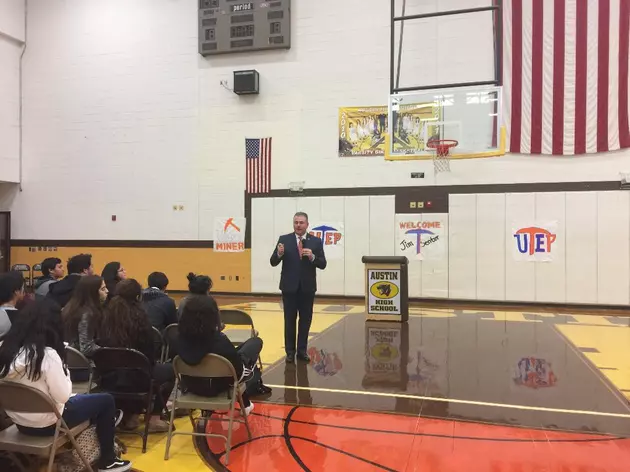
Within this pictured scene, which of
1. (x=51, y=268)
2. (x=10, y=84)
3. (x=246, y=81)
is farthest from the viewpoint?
(x=10, y=84)

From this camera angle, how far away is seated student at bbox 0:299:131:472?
2568mm

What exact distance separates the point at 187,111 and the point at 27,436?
11.5 meters

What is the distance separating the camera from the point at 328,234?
12148 millimetres

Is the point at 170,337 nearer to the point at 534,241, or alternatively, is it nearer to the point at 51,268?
the point at 51,268

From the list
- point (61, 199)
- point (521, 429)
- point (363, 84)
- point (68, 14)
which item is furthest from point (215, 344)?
point (68, 14)

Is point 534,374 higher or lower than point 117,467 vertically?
lower

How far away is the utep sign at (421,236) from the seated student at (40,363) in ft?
31.1

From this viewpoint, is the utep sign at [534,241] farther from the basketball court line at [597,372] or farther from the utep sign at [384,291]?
the utep sign at [384,291]

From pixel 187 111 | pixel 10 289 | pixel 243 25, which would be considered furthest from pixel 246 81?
pixel 10 289

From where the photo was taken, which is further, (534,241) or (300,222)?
(534,241)

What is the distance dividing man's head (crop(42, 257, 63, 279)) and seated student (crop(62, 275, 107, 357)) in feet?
7.00

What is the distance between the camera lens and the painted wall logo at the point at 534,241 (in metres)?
10.9

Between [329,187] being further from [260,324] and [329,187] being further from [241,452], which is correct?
[241,452]

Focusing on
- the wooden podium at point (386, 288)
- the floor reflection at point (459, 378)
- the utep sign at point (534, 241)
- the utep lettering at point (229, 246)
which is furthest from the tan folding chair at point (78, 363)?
the utep sign at point (534, 241)
